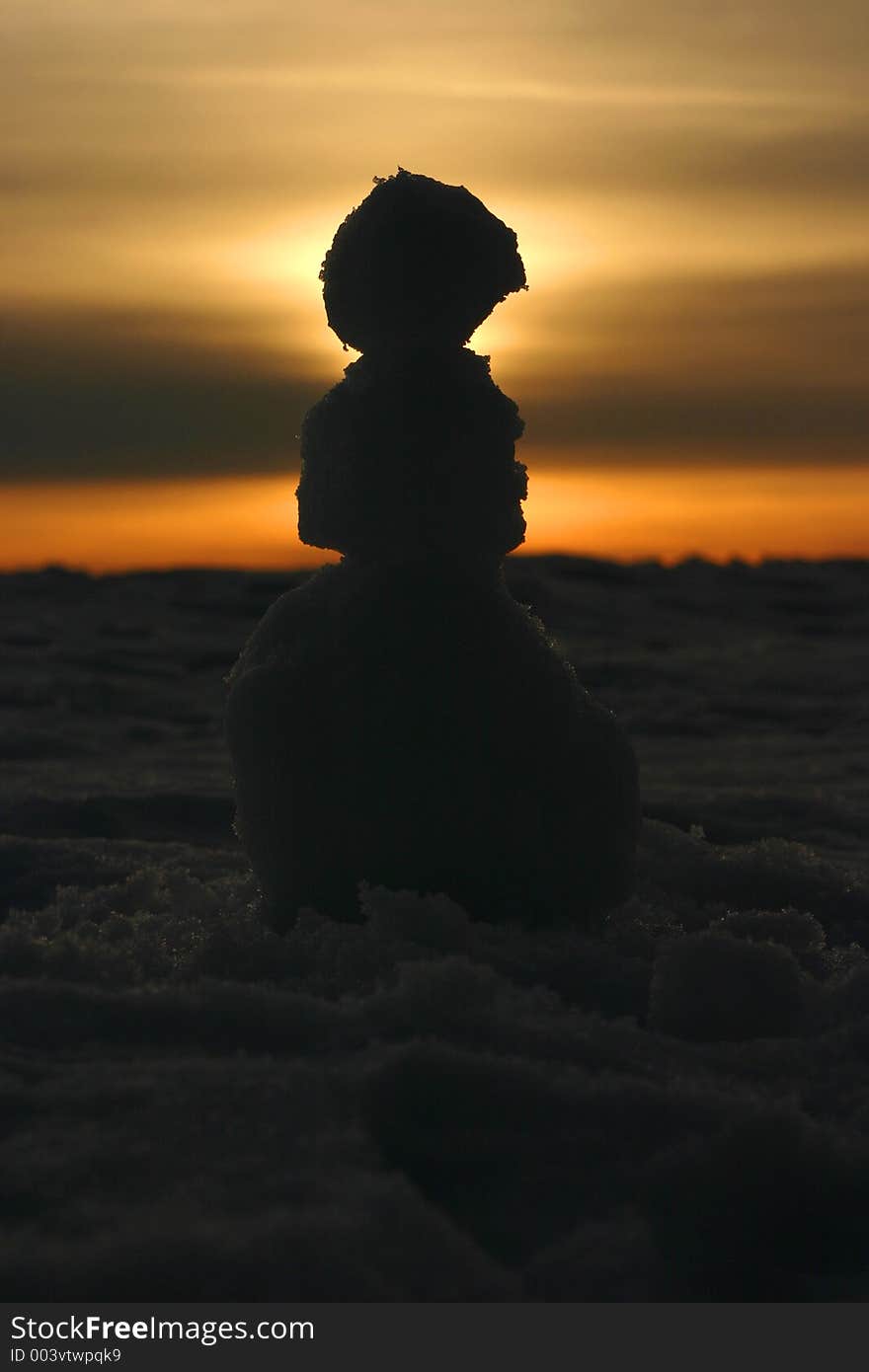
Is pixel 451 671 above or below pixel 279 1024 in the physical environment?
above

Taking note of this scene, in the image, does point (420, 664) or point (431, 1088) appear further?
point (420, 664)

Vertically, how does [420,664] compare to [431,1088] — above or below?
above

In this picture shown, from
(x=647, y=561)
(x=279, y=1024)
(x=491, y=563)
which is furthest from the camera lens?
(x=647, y=561)

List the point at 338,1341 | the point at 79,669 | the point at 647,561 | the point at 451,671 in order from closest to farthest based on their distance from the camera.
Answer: the point at 338,1341, the point at 451,671, the point at 79,669, the point at 647,561

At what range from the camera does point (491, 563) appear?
17.0ft

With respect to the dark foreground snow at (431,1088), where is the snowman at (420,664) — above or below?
above

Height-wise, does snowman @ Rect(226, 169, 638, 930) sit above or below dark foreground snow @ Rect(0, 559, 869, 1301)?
above

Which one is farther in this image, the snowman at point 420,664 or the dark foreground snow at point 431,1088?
the snowman at point 420,664

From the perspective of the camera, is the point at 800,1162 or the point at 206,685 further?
the point at 206,685

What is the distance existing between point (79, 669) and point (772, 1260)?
1177 centimetres

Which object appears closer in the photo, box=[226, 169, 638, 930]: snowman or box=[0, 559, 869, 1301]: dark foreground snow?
box=[0, 559, 869, 1301]: dark foreground snow

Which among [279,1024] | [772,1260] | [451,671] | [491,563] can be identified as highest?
[491,563]

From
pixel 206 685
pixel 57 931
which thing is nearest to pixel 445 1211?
pixel 57 931

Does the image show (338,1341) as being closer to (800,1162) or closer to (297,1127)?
(297,1127)
